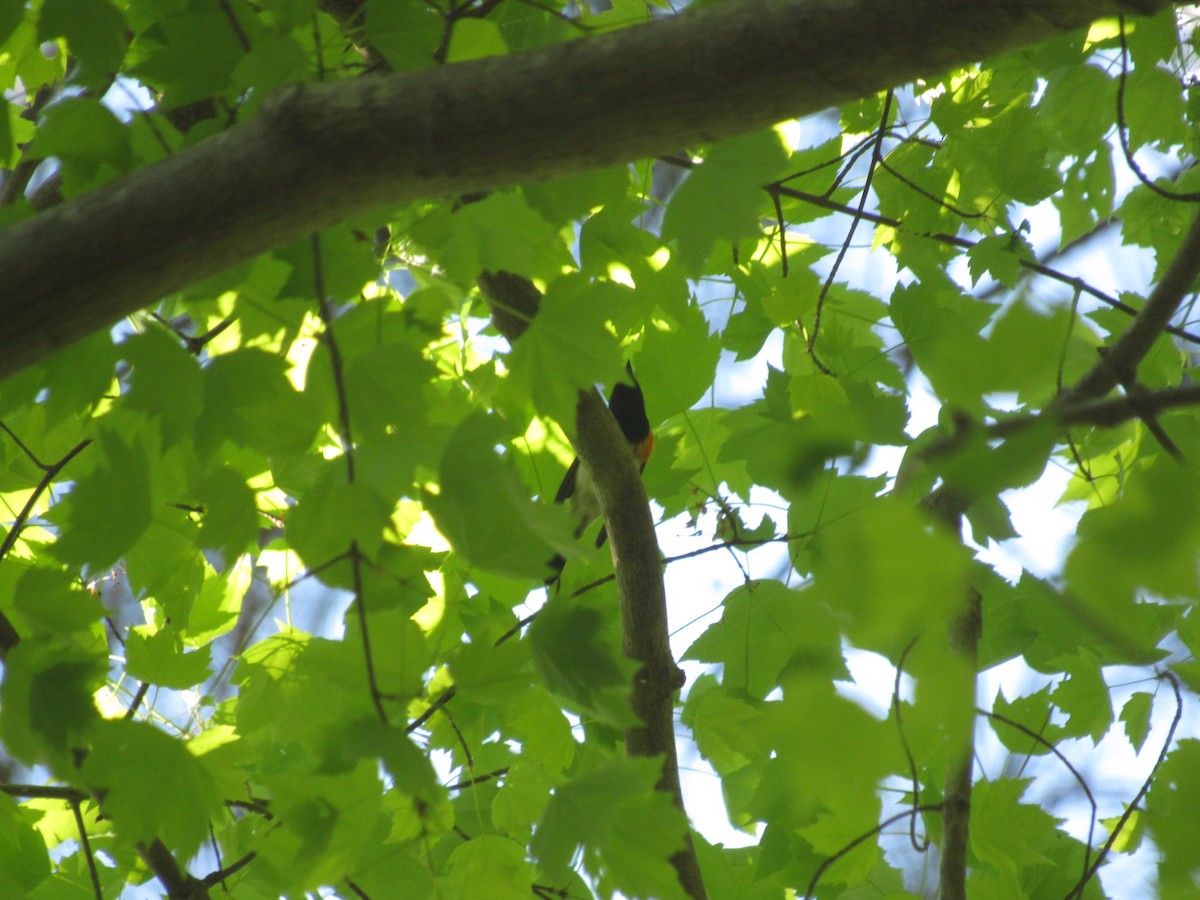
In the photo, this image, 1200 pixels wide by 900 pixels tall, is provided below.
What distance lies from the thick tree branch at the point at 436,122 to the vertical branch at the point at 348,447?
0.27 ft

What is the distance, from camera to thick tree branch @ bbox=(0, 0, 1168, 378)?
0.68m

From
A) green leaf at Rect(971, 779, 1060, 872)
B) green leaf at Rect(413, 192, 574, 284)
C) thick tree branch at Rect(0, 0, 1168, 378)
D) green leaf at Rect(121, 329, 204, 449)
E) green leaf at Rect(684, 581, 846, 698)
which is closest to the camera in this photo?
thick tree branch at Rect(0, 0, 1168, 378)

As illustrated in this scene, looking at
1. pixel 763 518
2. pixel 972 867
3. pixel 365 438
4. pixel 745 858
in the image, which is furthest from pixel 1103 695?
pixel 365 438

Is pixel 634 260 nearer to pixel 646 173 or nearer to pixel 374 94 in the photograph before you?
pixel 646 173

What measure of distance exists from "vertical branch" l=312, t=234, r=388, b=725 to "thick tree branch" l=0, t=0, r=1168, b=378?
8 cm

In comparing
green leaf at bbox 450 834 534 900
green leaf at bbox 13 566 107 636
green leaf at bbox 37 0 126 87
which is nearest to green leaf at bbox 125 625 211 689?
green leaf at bbox 13 566 107 636

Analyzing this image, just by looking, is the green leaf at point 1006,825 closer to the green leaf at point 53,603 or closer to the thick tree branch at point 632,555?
the thick tree branch at point 632,555

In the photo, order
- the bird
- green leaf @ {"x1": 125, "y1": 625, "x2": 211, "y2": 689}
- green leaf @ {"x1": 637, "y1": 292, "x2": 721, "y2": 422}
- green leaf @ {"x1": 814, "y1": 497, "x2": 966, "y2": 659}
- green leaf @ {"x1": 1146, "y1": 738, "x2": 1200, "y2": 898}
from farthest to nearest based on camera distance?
the bird
green leaf @ {"x1": 637, "y1": 292, "x2": 721, "y2": 422}
green leaf @ {"x1": 125, "y1": 625, "x2": 211, "y2": 689}
green leaf @ {"x1": 1146, "y1": 738, "x2": 1200, "y2": 898}
green leaf @ {"x1": 814, "y1": 497, "x2": 966, "y2": 659}

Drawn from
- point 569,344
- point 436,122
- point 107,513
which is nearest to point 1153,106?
point 569,344

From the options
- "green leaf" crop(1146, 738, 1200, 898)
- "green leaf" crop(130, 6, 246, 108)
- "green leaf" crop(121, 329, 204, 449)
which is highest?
"green leaf" crop(130, 6, 246, 108)

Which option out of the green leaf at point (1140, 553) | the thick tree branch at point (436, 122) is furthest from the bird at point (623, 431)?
the green leaf at point (1140, 553)

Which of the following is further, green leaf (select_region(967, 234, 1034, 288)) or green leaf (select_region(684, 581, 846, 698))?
green leaf (select_region(967, 234, 1034, 288))

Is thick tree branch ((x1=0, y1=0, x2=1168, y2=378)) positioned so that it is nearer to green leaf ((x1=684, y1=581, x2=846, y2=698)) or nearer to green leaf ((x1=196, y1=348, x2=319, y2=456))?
green leaf ((x1=196, y1=348, x2=319, y2=456))

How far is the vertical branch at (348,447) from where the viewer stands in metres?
0.70
